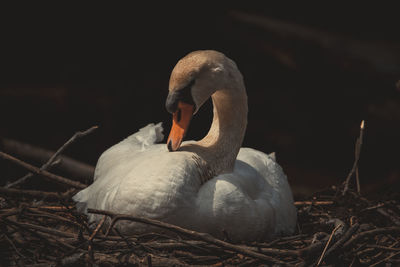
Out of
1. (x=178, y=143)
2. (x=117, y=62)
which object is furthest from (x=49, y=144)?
(x=178, y=143)

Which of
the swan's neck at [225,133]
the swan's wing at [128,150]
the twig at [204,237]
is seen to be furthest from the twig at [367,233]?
the swan's wing at [128,150]

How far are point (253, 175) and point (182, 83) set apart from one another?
389 millimetres

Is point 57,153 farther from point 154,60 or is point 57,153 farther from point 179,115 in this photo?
point 154,60

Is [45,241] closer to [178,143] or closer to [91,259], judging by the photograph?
[91,259]

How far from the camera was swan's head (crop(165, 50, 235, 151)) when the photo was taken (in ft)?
4.96

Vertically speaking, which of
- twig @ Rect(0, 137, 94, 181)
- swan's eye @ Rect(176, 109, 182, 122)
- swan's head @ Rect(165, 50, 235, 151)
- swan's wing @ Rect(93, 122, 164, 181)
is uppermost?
swan's head @ Rect(165, 50, 235, 151)

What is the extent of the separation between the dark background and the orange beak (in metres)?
1.34

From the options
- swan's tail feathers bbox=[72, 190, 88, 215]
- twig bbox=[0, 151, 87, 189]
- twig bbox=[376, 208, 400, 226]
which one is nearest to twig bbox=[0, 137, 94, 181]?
twig bbox=[0, 151, 87, 189]

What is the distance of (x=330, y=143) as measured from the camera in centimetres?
319

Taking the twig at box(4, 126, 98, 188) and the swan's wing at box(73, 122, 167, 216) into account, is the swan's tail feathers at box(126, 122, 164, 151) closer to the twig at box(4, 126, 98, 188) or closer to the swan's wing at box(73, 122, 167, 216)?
the swan's wing at box(73, 122, 167, 216)

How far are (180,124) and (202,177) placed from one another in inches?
6.3

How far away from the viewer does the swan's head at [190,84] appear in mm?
1513

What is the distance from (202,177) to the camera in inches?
60.7

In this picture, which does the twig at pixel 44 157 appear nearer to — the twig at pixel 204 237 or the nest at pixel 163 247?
the nest at pixel 163 247
